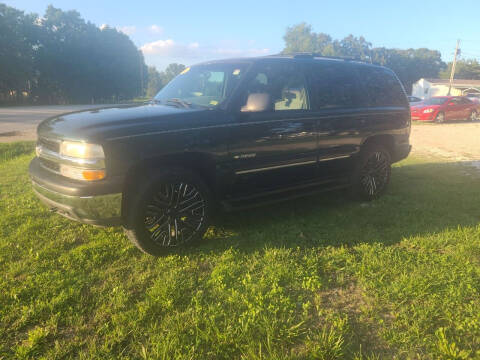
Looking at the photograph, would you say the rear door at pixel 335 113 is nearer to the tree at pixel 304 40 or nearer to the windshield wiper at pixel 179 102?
the windshield wiper at pixel 179 102

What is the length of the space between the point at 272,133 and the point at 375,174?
7.22 feet

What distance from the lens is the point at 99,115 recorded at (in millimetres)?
3221

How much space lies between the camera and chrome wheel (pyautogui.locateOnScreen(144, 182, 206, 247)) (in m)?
3.12

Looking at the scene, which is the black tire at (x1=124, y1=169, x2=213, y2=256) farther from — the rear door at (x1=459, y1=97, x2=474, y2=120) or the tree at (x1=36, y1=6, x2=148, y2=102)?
the tree at (x1=36, y1=6, x2=148, y2=102)

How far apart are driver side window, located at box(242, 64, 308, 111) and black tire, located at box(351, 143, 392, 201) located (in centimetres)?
137

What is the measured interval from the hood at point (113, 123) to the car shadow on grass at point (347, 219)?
A: 51.8 inches

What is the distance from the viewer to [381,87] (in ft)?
16.1

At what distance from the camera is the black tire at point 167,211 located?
9.87 ft

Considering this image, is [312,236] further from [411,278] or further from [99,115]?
[99,115]

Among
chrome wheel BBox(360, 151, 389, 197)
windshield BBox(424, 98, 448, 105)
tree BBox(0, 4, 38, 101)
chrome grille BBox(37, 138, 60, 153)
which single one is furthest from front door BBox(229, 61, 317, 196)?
tree BBox(0, 4, 38, 101)

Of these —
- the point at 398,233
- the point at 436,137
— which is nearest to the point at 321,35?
the point at 436,137

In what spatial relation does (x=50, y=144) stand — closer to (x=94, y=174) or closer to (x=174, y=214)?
(x=94, y=174)

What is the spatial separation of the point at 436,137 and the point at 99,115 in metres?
12.9

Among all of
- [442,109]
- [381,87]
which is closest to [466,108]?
[442,109]
